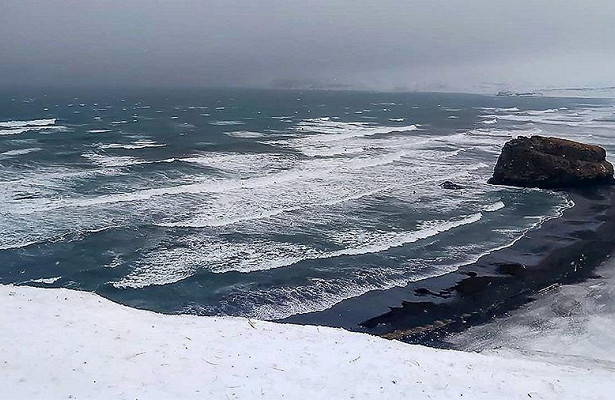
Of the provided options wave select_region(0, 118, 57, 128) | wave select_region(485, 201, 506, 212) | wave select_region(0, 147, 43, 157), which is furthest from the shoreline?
wave select_region(0, 118, 57, 128)

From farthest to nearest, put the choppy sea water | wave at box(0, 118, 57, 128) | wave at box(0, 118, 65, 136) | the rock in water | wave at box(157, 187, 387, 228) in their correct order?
wave at box(0, 118, 57, 128)
wave at box(0, 118, 65, 136)
the rock in water
wave at box(157, 187, 387, 228)
the choppy sea water

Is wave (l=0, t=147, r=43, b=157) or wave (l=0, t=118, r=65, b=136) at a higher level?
wave (l=0, t=118, r=65, b=136)

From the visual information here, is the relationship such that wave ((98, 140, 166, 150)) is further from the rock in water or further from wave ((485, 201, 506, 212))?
wave ((485, 201, 506, 212))

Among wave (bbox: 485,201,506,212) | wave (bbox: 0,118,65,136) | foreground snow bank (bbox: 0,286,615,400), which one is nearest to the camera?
foreground snow bank (bbox: 0,286,615,400)

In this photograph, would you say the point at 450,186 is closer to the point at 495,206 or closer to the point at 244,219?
the point at 495,206

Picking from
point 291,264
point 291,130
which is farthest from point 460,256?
point 291,130

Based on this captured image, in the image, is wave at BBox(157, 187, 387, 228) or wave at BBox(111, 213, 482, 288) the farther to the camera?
wave at BBox(157, 187, 387, 228)
